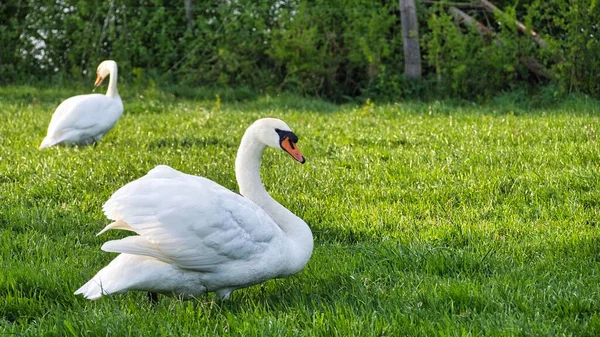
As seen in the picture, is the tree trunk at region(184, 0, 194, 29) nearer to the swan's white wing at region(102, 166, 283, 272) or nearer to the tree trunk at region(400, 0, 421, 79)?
the tree trunk at region(400, 0, 421, 79)

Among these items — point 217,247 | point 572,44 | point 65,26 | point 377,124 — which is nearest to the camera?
point 217,247

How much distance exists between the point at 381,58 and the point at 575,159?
714 centimetres

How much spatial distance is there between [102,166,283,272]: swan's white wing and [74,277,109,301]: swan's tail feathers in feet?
0.55

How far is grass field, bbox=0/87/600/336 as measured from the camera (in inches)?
149

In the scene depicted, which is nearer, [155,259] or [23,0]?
[155,259]

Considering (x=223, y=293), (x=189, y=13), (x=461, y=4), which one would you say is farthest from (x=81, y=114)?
(x=189, y=13)

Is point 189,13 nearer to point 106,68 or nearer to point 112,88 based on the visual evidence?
point 106,68

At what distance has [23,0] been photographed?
16.5 m

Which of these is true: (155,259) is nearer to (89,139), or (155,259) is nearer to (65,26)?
(89,139)

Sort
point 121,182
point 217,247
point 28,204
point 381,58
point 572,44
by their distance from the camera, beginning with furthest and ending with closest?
point 381,58, point 572,44, point 121,182, point 28,204, point 217,247

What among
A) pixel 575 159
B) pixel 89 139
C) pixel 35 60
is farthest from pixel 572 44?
pixel 35 60

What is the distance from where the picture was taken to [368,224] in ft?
18.7

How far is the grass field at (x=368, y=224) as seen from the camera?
379cm

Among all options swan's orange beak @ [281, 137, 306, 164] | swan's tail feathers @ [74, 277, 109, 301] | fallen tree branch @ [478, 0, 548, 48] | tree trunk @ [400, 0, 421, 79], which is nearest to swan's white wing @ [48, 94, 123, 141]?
swan's orange beak @ [281, 137, 306, 164]
